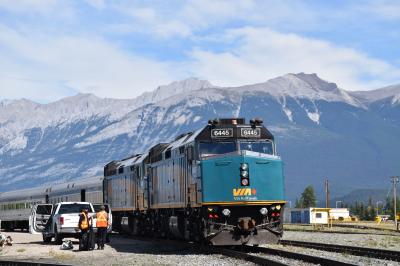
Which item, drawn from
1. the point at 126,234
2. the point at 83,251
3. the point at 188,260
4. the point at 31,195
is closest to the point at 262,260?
the point at 188,260

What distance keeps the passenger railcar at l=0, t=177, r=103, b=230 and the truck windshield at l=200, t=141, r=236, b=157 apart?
2815cm

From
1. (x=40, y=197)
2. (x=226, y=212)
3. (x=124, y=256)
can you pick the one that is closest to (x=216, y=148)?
(x=226, y=212)

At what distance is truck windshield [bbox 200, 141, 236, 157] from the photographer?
26.8 meters

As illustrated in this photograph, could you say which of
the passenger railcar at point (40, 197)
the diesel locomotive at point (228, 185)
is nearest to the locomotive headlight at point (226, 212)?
the diesel locomotive at point (228, 185)

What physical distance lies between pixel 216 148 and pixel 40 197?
46.7m

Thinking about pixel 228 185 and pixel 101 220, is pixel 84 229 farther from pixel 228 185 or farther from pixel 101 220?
pixel 228 185

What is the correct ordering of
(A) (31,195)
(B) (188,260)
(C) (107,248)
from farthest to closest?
(A) (31,195)
(C) (107,248)
(B) (188,260)

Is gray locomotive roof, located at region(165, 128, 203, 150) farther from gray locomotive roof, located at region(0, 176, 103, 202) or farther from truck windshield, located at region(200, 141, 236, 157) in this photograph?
gray locomotive roof, located at region(0, 176, 103, 202)

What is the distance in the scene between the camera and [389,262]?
2117cm

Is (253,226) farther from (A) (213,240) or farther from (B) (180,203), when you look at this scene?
(B) (180,203)

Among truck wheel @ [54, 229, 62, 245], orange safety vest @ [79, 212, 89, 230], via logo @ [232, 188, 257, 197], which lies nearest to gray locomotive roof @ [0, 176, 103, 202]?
truck wheel @ [54, 229, 62, 245]

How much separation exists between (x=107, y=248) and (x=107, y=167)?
2149cm

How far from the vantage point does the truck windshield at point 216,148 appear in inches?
1057

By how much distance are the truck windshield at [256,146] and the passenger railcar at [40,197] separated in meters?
28.3
